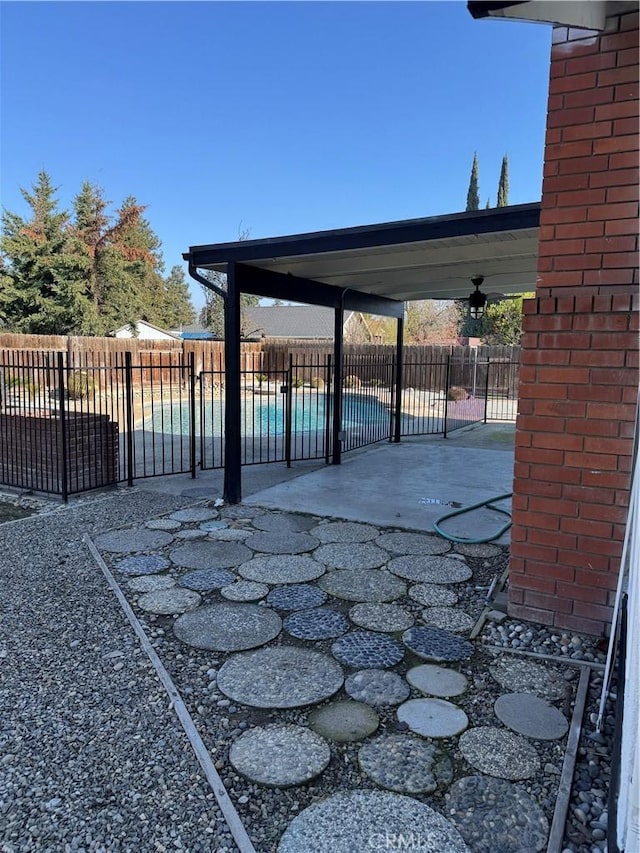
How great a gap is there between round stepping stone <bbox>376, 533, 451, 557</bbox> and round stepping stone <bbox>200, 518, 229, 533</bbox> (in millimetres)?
1405

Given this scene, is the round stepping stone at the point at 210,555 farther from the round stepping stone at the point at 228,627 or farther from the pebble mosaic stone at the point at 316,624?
the pebble mosaic stone at the point at 316,624

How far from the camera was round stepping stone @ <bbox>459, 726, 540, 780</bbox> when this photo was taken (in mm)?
1975

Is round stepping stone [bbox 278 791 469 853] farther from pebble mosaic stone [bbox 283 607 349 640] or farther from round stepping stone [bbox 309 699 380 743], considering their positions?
pebble mosaic stone [bbox 283 607 349 640]

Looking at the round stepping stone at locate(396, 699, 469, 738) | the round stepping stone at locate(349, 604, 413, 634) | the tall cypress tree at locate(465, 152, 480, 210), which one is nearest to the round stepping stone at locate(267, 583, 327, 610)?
the round stepping stone at locate(349, 604, 413, 634)

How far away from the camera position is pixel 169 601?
3.43 m

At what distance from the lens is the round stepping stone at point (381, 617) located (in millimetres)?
3102

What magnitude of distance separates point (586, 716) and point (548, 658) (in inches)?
18.1

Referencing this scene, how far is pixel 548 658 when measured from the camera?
2748mm

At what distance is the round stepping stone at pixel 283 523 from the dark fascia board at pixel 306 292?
2.28 metres

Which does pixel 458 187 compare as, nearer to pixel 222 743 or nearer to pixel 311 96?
pixel 311 96

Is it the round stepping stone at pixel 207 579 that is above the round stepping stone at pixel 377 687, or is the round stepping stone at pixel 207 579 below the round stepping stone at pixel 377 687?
below

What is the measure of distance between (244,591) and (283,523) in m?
1.51

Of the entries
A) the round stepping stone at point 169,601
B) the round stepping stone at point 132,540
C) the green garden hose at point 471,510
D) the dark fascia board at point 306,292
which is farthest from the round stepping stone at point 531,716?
the dark fascia board at point 306,292

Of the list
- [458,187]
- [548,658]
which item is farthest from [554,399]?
[458,187]
